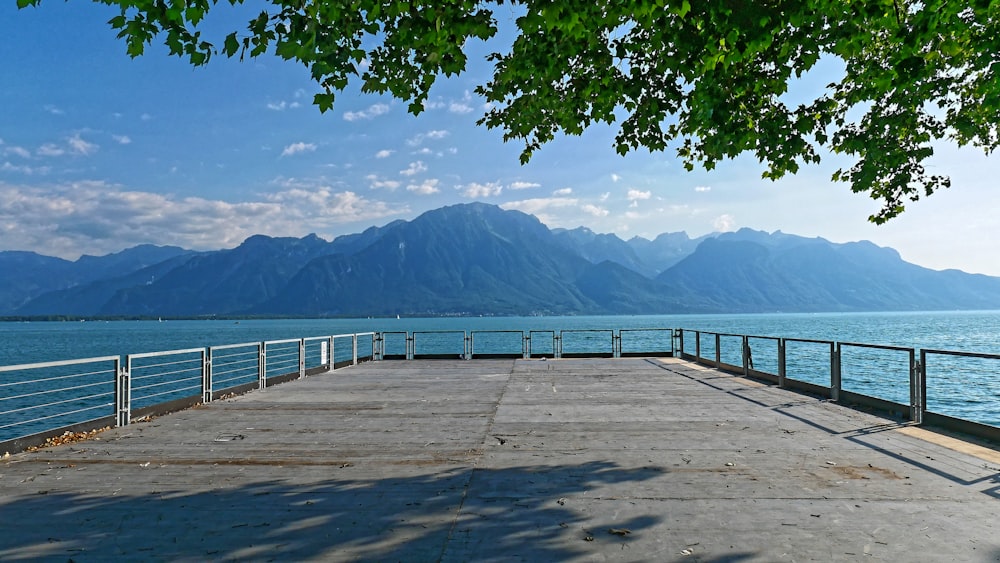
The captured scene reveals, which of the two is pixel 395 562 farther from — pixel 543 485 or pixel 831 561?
pixel 831 561

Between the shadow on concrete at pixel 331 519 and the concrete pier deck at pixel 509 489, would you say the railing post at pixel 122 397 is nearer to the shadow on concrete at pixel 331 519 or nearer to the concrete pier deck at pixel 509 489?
the concrete pier deck at pixel 509 489

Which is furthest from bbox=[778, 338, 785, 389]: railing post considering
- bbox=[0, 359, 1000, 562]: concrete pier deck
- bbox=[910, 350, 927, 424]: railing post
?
bbox=[910, 350, 927, 424]: railing post

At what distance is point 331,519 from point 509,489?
167 cm

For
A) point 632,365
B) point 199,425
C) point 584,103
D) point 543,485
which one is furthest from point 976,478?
point 632,365

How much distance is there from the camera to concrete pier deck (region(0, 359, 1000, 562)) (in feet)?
14.4

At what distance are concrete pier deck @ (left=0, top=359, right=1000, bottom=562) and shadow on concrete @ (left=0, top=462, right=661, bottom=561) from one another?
0.07 ft

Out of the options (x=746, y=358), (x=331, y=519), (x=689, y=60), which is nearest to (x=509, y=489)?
(x=331, y=519)

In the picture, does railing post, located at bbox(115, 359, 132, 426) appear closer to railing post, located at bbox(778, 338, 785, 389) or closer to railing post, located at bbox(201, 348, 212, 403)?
railing post, located at bbox(201, 348, 212, 403)

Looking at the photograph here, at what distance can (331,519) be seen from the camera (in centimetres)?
496

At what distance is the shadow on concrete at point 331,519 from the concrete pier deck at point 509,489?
0.02m

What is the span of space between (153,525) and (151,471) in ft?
6.67

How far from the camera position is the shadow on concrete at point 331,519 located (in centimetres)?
431

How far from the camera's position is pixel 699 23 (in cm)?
784

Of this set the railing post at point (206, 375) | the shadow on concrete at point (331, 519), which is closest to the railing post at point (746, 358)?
the shadow on concrete at point (331, 519)
